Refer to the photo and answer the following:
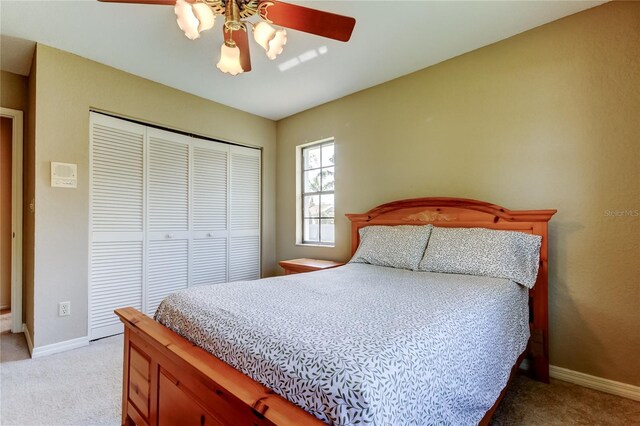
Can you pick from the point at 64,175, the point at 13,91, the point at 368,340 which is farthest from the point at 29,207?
the point at 368,340

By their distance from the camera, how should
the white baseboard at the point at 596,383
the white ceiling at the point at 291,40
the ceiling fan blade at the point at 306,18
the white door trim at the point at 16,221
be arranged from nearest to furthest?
the ceiling fan blade at the point at 306,18, the white baseboard at the point at 596,383, the white ceiling at the point at 291,40, the white door trim at the point at 16,221

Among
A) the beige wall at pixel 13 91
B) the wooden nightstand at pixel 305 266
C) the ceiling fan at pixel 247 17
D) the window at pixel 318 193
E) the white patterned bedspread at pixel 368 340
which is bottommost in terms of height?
the wooden nightstand at pixel 305 266

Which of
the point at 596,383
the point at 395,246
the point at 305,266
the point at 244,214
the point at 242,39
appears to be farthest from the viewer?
the point at 244,214

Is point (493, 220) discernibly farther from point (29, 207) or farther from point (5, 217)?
point (5, 217)

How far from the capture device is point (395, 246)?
248cm

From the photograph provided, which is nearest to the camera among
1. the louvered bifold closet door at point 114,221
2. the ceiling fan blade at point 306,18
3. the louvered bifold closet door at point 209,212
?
the ceiling fan blade at point 306,18

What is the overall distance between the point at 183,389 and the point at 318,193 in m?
2.94

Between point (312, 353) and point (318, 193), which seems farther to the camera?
point (318, 193)

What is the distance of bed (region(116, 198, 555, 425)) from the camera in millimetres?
828

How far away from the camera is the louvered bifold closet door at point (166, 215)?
10.3 ft

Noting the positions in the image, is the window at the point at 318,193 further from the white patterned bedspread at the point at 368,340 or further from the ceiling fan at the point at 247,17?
the ceiling fan at the point at 247,17

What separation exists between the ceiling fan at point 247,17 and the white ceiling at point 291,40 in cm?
59

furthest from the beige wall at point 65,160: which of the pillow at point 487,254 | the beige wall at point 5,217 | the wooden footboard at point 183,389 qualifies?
the pillow at point 487,254

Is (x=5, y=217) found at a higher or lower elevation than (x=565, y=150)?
lower
